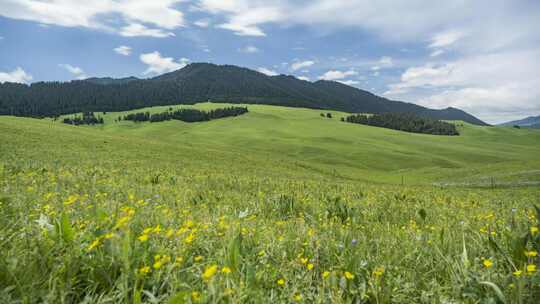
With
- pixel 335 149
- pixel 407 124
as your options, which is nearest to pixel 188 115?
pixel 335 149

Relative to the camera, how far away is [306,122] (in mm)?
156250

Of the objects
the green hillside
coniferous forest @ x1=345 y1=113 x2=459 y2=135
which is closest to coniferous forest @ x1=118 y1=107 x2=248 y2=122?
the green hillside

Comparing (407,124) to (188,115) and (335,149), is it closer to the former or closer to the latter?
(335,149)

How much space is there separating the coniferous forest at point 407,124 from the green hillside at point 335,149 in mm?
13480

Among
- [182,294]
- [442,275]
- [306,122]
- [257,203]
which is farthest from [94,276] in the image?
[306,122]

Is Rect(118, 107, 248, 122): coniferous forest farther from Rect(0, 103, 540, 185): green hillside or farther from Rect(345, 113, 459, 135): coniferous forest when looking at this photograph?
Rect(345, 113, 459, 135): coniferous forest

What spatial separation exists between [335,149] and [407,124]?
104045mm

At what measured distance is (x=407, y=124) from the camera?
180 meters

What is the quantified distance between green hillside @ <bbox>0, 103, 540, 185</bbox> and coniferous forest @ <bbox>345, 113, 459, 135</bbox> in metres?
13.5

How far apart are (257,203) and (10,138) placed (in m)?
38.9

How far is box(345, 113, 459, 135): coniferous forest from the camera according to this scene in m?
174

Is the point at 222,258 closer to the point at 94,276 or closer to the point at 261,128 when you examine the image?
the point at 94,276

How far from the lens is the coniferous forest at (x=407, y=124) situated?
573 ft

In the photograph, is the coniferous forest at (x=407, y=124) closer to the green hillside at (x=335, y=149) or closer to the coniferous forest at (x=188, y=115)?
the green hillside at (x=335, y=149)
